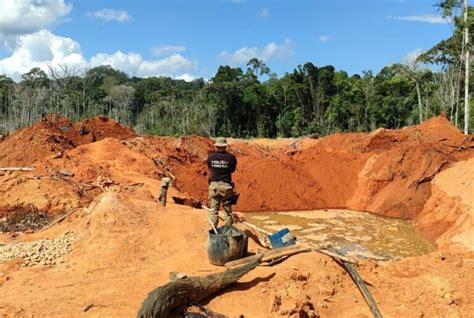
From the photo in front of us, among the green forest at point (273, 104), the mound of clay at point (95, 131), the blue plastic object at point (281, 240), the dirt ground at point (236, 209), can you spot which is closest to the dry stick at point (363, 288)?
the dirt ground at point (236, 209)

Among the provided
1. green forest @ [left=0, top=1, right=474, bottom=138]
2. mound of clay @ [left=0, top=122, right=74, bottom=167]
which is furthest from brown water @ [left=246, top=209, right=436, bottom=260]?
green forest @ [left=0, top=1, right=474, bottom=138]

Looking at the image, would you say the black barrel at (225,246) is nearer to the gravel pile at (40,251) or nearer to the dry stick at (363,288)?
the dry stick at (363,288)

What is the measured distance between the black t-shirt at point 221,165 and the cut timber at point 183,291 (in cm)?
Answer: 173

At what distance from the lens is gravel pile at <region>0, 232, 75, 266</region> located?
26.1 feet

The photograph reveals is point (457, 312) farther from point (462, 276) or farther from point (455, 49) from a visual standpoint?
point (455, 49)

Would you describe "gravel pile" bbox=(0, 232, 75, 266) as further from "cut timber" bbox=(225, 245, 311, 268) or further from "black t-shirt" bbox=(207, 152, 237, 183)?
"cut timber" bbox=(225, 245, 311, 268)

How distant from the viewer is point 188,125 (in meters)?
42.7

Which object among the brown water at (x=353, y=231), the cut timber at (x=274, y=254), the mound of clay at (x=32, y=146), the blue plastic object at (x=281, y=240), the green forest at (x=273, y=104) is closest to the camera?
the cut timber at (x=274, y=254)

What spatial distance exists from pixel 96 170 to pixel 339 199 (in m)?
9.40

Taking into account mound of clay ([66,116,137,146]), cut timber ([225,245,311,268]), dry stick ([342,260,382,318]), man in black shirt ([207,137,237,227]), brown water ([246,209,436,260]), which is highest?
mound of clay ([66,116,137,146])

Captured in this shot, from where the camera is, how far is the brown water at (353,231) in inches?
492

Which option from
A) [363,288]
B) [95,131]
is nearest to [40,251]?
[363,288]

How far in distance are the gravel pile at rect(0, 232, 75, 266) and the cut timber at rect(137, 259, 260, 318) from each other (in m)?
3.11

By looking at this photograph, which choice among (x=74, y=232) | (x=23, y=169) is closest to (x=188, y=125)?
(x=23, y=169)
